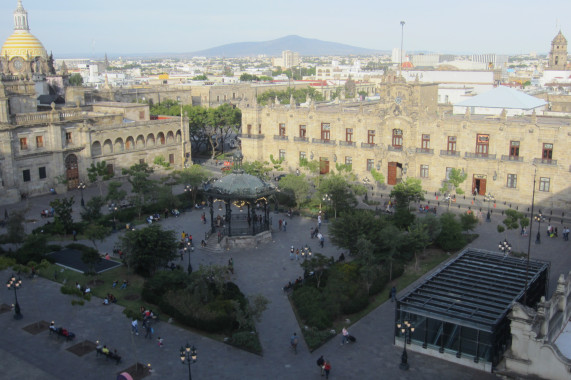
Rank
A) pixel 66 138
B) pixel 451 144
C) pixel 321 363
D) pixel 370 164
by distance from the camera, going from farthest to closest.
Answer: pixel 370 164, pixel 66 138, pixel 451 144, pixel 321 363

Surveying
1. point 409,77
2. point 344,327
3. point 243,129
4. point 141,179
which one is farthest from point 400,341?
point 409,77

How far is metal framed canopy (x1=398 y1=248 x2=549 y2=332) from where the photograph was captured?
26.6 meters

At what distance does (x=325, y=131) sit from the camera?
66812mm

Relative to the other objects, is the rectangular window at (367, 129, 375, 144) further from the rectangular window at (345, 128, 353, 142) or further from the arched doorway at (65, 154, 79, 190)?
the arched doorway at (65, 154, 79, 190)

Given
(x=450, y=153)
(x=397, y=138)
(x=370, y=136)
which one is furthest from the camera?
(x=370, y=136)

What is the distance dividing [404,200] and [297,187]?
971 cm

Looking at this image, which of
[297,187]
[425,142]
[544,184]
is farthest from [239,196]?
[544,184]

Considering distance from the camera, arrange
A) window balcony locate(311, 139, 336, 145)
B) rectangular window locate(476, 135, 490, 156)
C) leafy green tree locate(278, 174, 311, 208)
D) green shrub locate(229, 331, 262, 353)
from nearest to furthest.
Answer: green shrub locate(229, 331, 262, 353) → leafy green tree locate(278, 174, 311, 208) → rectangular window locate(476, 135, 490, 156) → window balcony locate(311, 139, 336, 145)

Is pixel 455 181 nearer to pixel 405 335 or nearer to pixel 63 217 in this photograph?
pixel 405 335

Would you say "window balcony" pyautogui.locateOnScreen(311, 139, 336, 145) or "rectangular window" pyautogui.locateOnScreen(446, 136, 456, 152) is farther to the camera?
"window balcony" pyautogui.locateOnScreen(311, 139, 336, 145)

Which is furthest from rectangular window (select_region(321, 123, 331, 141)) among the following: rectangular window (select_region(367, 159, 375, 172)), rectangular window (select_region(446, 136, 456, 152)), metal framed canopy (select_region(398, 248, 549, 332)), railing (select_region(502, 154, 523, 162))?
metal framed canopy (select_region(398, 248, 549, 332))

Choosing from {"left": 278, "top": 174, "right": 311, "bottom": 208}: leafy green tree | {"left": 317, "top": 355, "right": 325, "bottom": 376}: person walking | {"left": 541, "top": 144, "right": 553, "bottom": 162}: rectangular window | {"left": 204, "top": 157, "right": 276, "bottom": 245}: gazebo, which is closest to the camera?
{"left": 317, "top": 355, "right": 325, "bottom": 376}: person walking

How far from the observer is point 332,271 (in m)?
34.9

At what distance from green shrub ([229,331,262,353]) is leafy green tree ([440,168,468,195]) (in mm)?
31802
